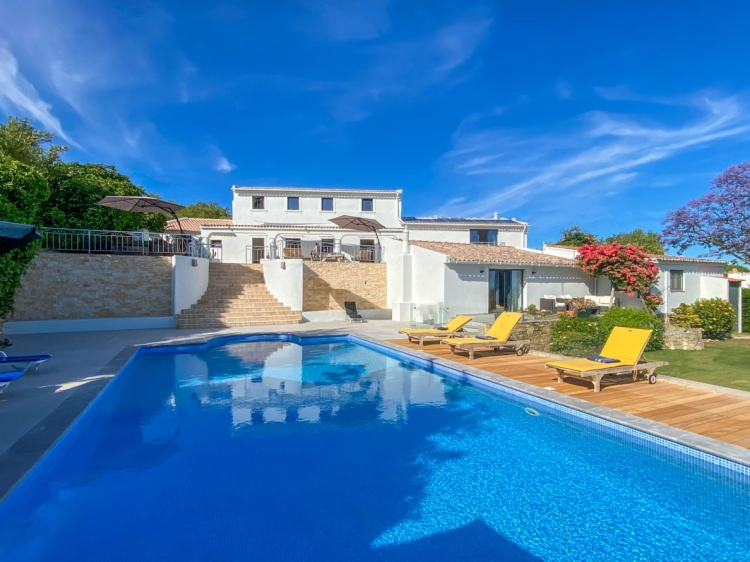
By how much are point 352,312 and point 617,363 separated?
45.2 feet

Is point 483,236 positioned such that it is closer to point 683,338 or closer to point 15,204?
point 683,338

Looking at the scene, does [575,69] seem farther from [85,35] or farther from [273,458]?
[273,458]

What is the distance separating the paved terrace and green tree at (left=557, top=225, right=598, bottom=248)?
3782 centimetres

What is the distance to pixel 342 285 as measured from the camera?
72.0ft

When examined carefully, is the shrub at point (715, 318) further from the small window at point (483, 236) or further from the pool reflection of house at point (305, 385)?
the small window at point (483, 236)

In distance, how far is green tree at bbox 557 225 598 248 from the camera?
4381 cm

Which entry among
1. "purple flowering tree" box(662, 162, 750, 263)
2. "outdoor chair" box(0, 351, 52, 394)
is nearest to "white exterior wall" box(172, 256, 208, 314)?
"outdoor chair" box(0, 351, 52, 394)

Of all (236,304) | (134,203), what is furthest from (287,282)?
(134,203)

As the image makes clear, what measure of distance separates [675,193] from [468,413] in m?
35.4

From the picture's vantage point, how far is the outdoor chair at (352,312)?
20.0 metres

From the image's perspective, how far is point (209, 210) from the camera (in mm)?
55281

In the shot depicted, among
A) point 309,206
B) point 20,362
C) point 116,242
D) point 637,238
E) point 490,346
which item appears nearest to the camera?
point 20,362

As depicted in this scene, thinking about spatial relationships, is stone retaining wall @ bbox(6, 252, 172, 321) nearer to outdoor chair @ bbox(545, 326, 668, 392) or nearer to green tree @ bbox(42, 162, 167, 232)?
green tree @ bbox(42, 162, 167, 232)

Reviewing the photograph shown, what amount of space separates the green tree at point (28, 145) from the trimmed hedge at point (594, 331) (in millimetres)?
22146
